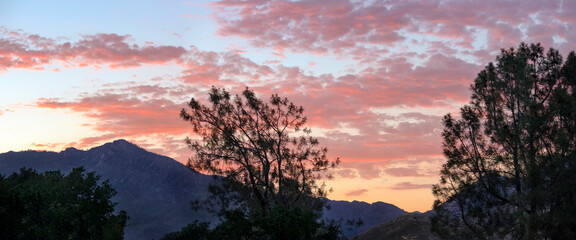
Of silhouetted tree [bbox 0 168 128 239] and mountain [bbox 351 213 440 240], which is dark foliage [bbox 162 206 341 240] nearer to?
silhouetted tree [bbox 0 168 128 239]

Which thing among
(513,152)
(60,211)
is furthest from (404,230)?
(60,211)

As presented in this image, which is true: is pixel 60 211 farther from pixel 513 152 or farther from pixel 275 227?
pixel 513 152

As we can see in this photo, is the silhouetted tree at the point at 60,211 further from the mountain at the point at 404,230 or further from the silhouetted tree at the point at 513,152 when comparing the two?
the mountain at the point at 404,230

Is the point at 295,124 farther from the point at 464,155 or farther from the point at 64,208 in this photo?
the point at 64,208

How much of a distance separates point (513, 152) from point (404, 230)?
1847 inches

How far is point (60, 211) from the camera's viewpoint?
3794 cm

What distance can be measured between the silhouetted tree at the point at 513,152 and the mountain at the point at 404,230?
41.1 metres

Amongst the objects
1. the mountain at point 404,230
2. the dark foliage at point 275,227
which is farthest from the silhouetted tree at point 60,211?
the mountain at point 404,230

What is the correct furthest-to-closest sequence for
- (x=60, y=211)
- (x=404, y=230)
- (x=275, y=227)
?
(x=404, y=230) < (x=60, y=211) < (x=275, y=227)

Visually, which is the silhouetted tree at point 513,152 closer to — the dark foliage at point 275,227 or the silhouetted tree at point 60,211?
the dark foliage at point 275,227

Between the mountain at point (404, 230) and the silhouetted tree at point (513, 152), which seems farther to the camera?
the mountain at point (404, 230)

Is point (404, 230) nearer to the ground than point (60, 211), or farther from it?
nearer to the ground

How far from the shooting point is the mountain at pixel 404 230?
3078 inches

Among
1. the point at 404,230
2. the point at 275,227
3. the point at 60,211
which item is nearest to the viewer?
the point at 275,227
